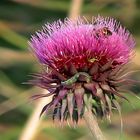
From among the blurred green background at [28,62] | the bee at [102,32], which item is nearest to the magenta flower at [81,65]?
the bee at [102,32]

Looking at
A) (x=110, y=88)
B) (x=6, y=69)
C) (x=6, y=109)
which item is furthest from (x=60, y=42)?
(x=6, y=69)

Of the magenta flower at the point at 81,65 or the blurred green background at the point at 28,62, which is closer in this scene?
the magenta flower at the point at 81,65

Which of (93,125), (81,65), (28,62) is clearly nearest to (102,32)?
(81,65)

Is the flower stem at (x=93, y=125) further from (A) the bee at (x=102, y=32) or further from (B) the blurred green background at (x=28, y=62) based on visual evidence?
(B) the blurred green background at (x=28, y=62)

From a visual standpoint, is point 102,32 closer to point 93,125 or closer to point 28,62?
point 93,125

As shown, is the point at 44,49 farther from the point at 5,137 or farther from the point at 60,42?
the point at 5,137
